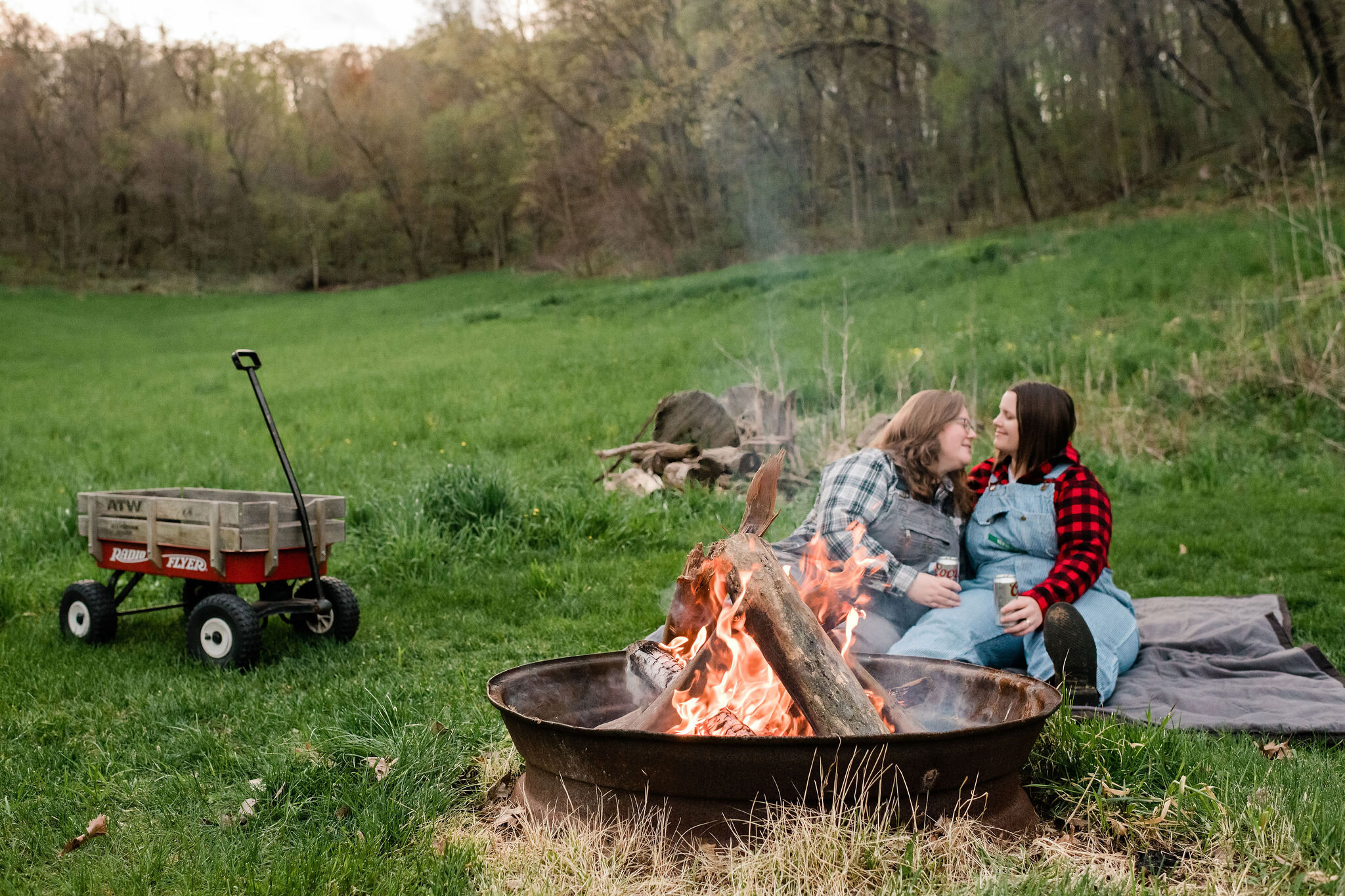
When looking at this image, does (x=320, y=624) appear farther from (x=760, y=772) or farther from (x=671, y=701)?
(x=760, y=772)

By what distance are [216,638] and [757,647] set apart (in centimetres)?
306

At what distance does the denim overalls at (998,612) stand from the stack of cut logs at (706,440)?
3.99 metres

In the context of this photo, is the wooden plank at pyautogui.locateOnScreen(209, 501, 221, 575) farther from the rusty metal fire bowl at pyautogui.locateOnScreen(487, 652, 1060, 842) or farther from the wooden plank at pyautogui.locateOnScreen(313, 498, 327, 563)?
the rusty metal fire bowl at pyautogui.locateOnScreen(487, 652, 1060, 842)

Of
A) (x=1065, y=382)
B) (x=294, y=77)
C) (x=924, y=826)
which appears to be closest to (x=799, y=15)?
(x=1065, y=382)

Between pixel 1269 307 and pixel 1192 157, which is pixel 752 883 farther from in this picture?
pixel 1192 157

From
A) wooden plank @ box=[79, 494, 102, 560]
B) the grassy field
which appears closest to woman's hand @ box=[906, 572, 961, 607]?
the grassy field

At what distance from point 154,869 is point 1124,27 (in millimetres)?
30373

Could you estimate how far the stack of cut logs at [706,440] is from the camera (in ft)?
27.7

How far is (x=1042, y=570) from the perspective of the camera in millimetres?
4223

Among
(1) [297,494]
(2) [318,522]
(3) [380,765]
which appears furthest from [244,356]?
(3) [380,765]

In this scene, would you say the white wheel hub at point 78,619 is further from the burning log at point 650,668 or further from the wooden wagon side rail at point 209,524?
the burning log at point 650,668

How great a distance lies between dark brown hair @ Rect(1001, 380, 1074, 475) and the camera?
164 inches

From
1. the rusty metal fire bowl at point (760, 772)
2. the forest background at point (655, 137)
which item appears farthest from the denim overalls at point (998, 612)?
the forest background at point (655, 137)

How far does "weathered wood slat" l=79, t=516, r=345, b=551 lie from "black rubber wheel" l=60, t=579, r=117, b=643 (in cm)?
27
